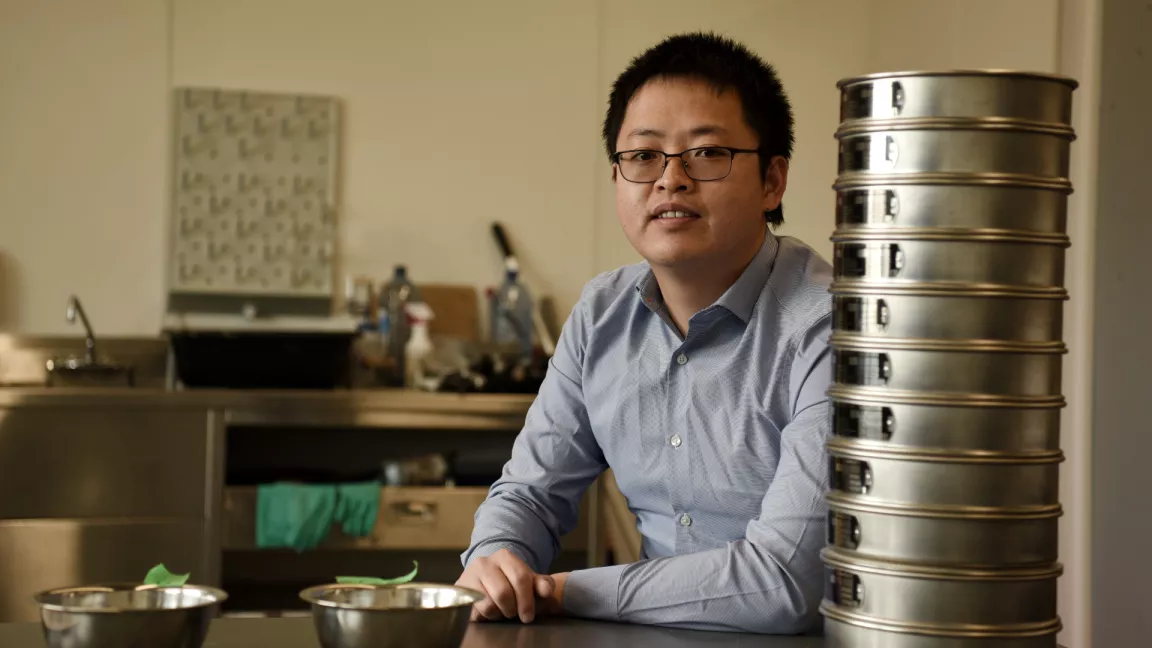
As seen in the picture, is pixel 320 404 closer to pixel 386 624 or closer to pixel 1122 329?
pixel 1122 329

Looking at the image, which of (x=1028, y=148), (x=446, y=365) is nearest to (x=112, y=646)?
(x=1028, y=148)

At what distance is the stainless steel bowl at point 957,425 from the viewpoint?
0.88 metres

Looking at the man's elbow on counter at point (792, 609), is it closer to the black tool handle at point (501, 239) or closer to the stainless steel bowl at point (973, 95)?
the stainless steel bowl at point (973, 95)

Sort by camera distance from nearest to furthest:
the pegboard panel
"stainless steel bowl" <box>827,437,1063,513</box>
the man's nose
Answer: "stainless steel bowl" <box>827,437,1063,513</box>, the man's nose, the pegboard panel

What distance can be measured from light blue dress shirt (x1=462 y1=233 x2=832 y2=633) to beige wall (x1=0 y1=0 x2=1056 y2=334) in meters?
1.91

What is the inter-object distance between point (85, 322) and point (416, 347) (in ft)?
2.95

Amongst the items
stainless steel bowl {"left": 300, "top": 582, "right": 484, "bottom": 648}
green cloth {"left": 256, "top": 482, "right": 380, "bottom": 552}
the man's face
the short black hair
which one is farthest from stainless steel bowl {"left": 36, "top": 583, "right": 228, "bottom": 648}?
green cloth {"left": 256, "top": 482, "right": 380, "bottom": 552}

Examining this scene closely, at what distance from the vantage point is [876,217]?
0.91m

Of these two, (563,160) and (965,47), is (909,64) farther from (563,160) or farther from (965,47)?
(563,160)

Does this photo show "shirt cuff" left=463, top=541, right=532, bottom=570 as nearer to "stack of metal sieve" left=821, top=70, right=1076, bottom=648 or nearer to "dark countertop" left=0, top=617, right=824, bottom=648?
"dark countertop" left=0, top=617, right=824, bottom=648

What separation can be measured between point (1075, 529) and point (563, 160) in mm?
1823

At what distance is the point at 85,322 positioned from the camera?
338 centimetres

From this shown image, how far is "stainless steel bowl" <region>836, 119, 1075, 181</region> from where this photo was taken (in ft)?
2.91

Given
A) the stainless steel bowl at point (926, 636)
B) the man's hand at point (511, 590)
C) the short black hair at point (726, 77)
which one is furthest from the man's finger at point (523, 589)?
the short black hair at point (726, 77)
